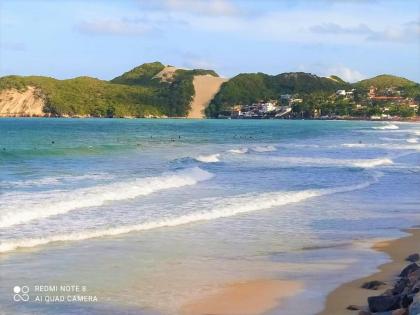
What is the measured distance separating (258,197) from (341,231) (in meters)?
4.89

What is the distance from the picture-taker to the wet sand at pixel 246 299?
8078 mm

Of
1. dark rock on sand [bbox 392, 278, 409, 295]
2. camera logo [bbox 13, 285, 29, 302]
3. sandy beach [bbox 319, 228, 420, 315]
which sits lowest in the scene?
sandy beach [bbox 319, 228, 420, 315]

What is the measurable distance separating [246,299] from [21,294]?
2.84 metres

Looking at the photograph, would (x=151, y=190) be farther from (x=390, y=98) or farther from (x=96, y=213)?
(x=390, y=98)

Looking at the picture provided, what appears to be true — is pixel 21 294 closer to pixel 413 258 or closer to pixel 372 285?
pixel 372 285

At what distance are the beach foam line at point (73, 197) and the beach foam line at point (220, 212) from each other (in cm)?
168

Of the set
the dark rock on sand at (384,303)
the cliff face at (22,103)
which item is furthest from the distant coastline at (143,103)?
the dark rock on sand at (384,303)

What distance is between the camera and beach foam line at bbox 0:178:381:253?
38.4 feet

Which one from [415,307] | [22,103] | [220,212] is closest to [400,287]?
[415,307]

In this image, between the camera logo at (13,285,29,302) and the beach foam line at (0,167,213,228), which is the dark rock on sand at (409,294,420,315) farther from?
the beach foam line at (0,167,213,228)

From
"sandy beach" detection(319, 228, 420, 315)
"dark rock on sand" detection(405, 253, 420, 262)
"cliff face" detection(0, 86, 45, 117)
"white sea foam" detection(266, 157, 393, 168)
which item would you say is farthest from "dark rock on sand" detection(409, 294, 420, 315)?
"cliff face" detection(0, 86, 45, 117)

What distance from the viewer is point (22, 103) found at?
17088 cm

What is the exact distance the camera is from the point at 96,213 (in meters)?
15.0

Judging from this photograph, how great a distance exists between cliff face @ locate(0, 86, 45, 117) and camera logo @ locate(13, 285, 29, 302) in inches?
6524
